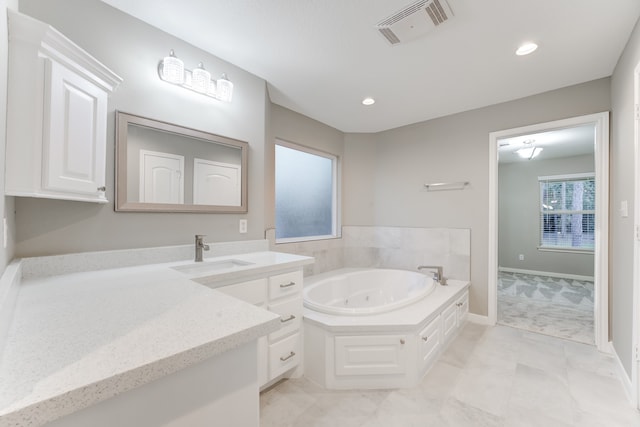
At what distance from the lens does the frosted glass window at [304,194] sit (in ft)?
10.2

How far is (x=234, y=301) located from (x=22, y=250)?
124 cm

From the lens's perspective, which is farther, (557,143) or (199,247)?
(557,143)

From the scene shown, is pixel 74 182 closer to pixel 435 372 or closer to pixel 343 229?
pixel 435 372

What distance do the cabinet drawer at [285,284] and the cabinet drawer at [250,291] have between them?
0.06 meters

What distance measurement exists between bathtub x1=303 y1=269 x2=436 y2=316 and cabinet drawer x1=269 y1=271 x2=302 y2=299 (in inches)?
30.0

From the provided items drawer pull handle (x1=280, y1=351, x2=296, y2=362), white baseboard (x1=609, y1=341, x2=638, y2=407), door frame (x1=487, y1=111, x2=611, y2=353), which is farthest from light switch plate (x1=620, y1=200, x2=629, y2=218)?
drawer pull handle (x1=280, y1=351, x2=296, y2=362)

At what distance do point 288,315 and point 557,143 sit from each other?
498 cm

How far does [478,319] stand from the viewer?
3020 millimetres

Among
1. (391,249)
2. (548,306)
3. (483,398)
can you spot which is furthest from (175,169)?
(548,306)

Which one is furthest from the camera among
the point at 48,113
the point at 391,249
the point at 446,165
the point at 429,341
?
the point at 391,249

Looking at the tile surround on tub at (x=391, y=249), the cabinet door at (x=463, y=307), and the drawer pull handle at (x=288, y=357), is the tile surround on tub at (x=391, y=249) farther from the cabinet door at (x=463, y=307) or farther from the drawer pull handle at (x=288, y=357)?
the drawer pull handle at (x=288, y=357)

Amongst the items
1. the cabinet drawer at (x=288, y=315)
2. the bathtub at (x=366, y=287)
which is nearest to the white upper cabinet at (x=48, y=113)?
the cabinet drawer at (x=288, y=315)

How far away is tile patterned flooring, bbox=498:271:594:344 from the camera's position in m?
2.83

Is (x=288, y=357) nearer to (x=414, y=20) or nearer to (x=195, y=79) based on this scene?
(x=195, y=79)
